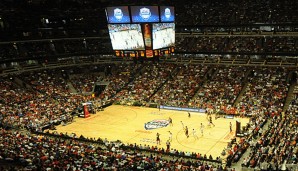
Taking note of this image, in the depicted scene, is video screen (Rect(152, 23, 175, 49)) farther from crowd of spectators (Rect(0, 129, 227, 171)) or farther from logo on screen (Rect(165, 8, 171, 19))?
crowd of spectators (Rect(0, 129, 227, 171))

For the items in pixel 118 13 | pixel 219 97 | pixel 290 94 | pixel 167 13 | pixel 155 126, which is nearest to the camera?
pixel 155 126

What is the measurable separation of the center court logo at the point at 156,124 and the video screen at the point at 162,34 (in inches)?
372

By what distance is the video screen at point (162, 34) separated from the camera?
4300 centimetres

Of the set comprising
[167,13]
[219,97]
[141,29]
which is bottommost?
[219,97]

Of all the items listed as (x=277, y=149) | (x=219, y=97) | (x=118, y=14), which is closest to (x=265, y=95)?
(x=219, y=97)

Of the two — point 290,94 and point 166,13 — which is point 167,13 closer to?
point 166,13

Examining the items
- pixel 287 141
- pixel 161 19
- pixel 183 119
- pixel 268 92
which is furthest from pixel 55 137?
pixel 268 92

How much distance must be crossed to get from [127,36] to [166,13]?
579 centimetres

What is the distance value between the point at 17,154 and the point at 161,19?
80.5 feet

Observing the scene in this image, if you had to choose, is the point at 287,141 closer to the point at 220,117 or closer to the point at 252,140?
the point at 252,140

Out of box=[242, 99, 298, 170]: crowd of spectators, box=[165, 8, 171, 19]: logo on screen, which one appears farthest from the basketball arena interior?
box=[165, 8, 171, 19]: logo on screen

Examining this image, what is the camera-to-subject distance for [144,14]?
41.5m

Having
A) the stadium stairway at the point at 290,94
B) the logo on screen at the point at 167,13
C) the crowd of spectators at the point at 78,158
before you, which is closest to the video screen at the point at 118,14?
the logo on screen at the point at 167,13

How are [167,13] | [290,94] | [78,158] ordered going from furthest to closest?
[290,94] < [167,13] < [78,158]
